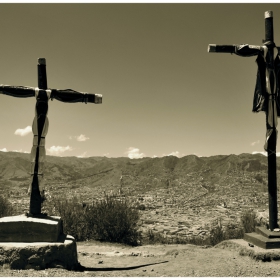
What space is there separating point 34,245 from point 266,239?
4.65 meters

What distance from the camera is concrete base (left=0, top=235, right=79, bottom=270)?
6.41m

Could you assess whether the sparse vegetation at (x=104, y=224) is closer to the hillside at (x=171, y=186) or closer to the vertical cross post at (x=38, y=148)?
the hillside at (x=171, y=186)

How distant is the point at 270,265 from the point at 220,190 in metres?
25.9

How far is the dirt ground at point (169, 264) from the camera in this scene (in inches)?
245

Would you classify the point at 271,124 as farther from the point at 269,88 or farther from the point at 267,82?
the point at 267,82

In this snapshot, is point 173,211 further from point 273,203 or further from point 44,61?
point 44,61

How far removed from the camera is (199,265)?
6973 millimetres

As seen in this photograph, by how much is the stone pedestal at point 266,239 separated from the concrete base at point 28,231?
4164mm

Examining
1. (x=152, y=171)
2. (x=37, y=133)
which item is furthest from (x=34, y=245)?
(x=152, y=171)

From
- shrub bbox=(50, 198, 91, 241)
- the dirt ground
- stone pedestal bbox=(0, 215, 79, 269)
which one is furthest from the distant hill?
stone pedestal bbox=(0, 215, 79, 269)

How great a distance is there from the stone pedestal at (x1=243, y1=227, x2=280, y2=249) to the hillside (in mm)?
6750

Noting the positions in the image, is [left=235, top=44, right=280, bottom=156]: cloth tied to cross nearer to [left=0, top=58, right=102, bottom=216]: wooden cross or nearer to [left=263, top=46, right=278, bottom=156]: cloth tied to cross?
[left=263, top=46, right=278, bottom=156]: cloth tied to cross

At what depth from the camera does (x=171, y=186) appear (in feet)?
125

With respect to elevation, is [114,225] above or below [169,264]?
above
